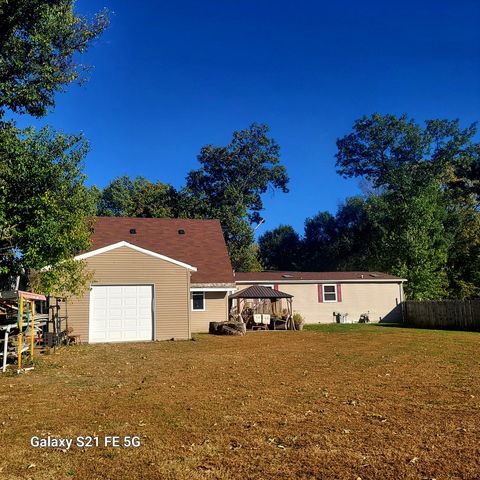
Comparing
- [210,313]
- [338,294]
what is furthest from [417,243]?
[210,313]

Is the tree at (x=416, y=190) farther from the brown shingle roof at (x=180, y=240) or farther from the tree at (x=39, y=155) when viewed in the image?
the tree at (x=39, y=155)

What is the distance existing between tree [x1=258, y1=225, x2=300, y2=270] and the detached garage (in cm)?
4086

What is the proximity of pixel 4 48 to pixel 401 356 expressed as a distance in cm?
1677

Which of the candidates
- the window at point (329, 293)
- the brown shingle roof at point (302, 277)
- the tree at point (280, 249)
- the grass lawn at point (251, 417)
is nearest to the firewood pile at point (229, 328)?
the brown shingle roof at point (302, 277)

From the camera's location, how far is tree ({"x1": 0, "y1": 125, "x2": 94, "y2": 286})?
14.6 m

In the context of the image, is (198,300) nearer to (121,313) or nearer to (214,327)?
(214,327)

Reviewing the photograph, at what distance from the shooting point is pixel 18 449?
5125 millimetres

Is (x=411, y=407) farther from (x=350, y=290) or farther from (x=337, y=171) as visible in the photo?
(x=337, y=171)

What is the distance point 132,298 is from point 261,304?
11.2m

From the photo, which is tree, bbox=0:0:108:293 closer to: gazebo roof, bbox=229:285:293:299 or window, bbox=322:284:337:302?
gazebo roof, bbox=229:285:293:299

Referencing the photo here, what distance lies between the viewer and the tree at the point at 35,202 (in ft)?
47.9

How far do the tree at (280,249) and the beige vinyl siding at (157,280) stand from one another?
4079 cm

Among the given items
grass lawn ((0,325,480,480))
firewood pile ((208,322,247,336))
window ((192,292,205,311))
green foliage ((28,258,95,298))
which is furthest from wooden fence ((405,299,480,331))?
green foliage ((28,258,95,298))

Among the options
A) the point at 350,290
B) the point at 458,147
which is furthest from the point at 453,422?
the point at 458,147
